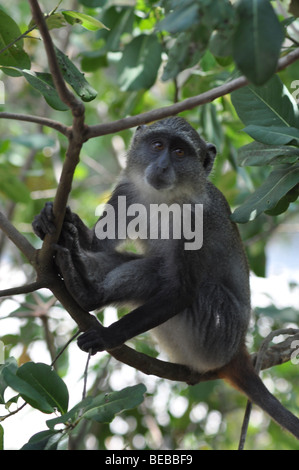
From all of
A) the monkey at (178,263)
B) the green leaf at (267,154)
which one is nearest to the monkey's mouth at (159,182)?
the monkey at (178,263)

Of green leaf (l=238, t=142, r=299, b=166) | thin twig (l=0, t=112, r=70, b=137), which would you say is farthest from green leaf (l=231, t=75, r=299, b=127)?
thin twig (l=0, t=112, r=70, b=137)

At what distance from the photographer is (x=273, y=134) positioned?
3.66 m

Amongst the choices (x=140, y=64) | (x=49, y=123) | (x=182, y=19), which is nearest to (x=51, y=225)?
(x=49, y=123)

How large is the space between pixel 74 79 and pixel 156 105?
15.8 ft

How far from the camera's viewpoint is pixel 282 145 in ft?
12.6

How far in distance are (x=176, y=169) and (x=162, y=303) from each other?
3.93 ft

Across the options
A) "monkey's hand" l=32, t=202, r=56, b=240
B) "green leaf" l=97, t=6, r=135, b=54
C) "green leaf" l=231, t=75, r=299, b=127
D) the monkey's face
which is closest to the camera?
"monkey's hand" l=32, t=202, r=56, b=240

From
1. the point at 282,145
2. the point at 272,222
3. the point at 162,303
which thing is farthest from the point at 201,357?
the point at 272,222

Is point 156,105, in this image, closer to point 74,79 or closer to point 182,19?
point 74,79

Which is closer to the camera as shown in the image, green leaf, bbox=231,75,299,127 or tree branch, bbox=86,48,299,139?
tree branch, bbox=86,48,299,139

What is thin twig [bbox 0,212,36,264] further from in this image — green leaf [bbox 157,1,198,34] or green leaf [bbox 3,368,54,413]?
green leaf [bbox 157,1,198,34]

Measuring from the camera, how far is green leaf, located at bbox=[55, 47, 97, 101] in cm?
324

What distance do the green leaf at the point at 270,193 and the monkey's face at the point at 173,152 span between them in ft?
3.85

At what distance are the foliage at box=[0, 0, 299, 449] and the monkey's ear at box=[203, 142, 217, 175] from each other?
0.43 metres
